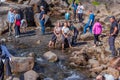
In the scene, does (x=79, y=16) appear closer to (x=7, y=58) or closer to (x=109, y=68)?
(x=109, y=68)

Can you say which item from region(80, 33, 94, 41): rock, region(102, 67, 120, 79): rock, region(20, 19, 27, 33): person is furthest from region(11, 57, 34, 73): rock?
region(20, 19, 27, 33): person

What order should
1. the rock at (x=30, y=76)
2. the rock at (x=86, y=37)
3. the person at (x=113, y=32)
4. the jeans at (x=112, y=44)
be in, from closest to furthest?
the rock at (x=30, y=76) → the person at (x=113, y=32) → the jeans at (x=112, y=44) → the rock at (x=86, y=37)

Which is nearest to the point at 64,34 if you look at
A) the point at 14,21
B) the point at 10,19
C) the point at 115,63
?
the point at 14,21

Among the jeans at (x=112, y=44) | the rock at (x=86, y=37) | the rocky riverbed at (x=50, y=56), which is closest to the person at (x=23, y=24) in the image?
the rocky riverbed at (x=50, y=56)

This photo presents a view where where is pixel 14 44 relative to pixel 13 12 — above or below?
below

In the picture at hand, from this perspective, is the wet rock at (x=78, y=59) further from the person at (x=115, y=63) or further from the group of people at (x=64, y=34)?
the group of people at (x=64, y=34)

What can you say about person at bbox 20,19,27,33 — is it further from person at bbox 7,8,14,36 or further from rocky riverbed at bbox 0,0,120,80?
person at bbox 7,8,14,36

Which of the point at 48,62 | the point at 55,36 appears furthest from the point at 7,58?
the point at 55,36

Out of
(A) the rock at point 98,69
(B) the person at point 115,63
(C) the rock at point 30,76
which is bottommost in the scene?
(A) the rock at point 98,69

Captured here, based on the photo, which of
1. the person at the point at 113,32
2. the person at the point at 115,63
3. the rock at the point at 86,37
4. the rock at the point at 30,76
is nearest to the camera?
the rock at the point at 30,76

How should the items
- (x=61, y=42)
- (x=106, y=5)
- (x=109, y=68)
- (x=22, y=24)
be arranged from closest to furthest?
(x=109, y=68) < (x=61, y=42) < (x=22, y=24) < (x=106, y=5)

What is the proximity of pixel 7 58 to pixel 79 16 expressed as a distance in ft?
49.7

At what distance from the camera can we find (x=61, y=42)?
2167 cm

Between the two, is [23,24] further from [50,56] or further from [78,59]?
[78,59]
